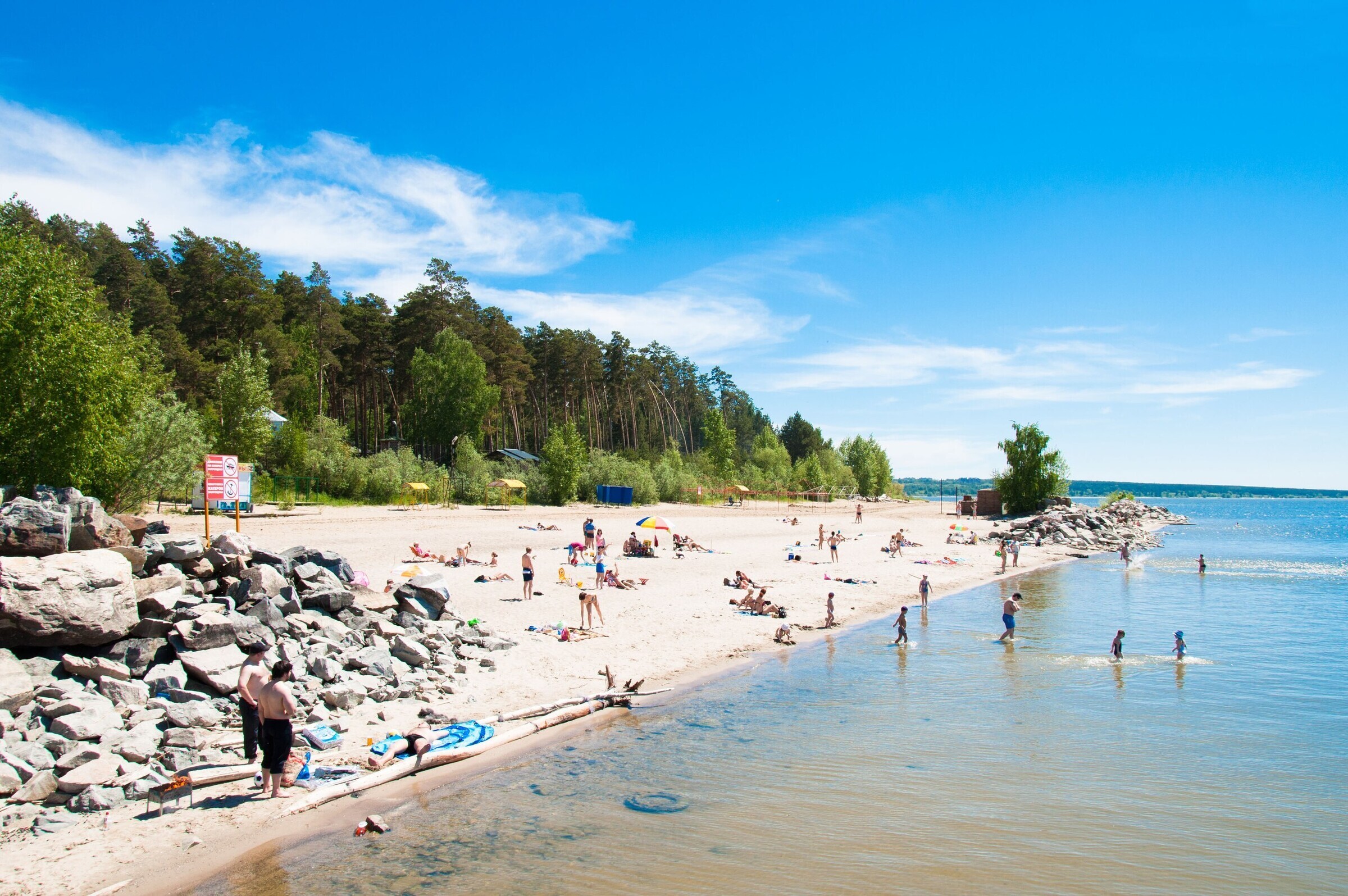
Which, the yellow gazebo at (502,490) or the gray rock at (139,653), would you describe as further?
the yellow gazebo at (502,490)

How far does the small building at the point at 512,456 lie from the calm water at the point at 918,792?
1777 inches

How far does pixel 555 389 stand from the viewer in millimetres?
79250

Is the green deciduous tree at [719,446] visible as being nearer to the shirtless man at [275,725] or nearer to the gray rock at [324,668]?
the gray rock at [324,668]

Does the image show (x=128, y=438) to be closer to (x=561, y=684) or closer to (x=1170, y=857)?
(x=561, y=684)

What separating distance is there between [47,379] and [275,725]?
41.0 ft

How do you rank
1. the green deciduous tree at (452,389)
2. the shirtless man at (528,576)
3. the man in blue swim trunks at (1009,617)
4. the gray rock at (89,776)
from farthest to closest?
the green deciduous tree at (452,389), the shirtless man at (528,576), the man in blue swim trunks at (1009,617), the gray rock at (89,776)

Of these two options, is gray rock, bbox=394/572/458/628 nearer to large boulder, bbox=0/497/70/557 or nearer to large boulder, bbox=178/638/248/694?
large boulder, bbox=178/638/248/694

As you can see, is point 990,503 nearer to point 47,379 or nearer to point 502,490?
point 502,490

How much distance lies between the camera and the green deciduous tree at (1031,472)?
74.6m

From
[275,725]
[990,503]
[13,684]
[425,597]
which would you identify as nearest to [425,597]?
[425,597]

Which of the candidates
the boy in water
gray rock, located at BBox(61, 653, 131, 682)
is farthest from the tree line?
the boy in water

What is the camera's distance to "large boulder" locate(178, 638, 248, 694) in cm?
1038

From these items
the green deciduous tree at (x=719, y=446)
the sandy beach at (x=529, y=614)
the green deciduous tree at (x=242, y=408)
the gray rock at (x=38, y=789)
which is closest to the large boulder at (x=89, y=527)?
the gray rock at (x=38, y=789)

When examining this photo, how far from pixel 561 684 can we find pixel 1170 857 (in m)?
9.16
